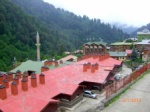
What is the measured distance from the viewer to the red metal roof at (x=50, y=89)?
16.3 meters

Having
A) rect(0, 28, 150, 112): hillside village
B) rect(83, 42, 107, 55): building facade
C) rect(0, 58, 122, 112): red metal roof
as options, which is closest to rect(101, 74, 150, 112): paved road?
rect(0, 28, 150, 112): hillside village

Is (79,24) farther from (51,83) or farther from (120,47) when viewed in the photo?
A: (51,83)

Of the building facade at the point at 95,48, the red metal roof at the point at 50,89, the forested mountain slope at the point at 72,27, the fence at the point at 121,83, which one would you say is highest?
the forested mountain slope at the point at 72,27

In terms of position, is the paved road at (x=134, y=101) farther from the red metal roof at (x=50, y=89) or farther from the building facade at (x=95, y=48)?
the building facade at (x=95, y=48)

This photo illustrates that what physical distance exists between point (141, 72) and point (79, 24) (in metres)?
163

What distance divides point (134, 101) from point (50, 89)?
10.1 metres

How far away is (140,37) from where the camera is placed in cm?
10619

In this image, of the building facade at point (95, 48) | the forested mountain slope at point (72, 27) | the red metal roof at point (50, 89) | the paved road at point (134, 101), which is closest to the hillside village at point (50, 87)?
the red metal roof at point (50, 89)

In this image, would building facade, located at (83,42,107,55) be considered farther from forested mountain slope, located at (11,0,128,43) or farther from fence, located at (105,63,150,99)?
forested mountain slope, located at (11,0,128,43)

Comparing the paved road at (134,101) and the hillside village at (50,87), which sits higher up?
the hillside village at (50,87)

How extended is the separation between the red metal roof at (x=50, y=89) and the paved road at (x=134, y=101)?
11.7 ft

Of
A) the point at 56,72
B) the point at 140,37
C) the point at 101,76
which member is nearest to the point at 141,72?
the point at 101,76

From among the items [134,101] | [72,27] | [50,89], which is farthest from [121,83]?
[72,27]

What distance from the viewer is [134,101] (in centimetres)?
2372
